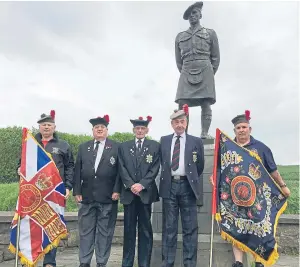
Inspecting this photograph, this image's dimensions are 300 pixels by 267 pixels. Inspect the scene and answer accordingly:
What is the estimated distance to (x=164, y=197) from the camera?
446 centimetres

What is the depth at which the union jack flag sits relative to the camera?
432 cm

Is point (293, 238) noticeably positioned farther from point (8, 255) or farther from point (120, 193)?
point (8, 255)

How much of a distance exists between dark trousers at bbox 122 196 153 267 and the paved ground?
91cm

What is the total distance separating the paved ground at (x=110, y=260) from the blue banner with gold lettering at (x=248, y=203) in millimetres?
1684

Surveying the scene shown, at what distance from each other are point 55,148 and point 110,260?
2.12 meters

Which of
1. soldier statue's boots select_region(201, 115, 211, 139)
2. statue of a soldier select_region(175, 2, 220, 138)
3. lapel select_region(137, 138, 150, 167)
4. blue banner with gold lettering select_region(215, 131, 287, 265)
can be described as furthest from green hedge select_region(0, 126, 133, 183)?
blue banner with gold lettering select_region(215, 131, 287, 265)

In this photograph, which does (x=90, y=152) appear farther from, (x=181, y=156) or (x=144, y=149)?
(x=181, y=156)

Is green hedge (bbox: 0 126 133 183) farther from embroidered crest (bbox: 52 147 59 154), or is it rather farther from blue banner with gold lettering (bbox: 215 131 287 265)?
blue banner with gold lettering (bbox: 215 131 287 265)

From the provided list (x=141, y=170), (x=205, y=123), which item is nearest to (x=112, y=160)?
(x=141, y=170)

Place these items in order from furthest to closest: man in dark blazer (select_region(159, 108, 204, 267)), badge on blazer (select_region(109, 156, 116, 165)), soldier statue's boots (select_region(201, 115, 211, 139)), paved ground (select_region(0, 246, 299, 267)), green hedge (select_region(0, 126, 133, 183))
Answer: green hedge (select_region(0, 126, 133, 183)) < soldier statue's boots (select_region(201, 115, 211, 139)) < paved ground (select_region(0, 246, 299, 267)) < badge on blazer (select_region(109, 156, 116, 165)) < man in dark blazer (select_region(159, 108, 204, 267))

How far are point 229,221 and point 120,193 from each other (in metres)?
1.31

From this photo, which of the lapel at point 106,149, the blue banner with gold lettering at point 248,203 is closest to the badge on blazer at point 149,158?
the lapel at point 106,149

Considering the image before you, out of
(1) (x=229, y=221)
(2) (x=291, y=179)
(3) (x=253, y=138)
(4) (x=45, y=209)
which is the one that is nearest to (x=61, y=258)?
(4) (x=45, y=209)

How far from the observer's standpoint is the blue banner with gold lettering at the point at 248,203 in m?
4.21
